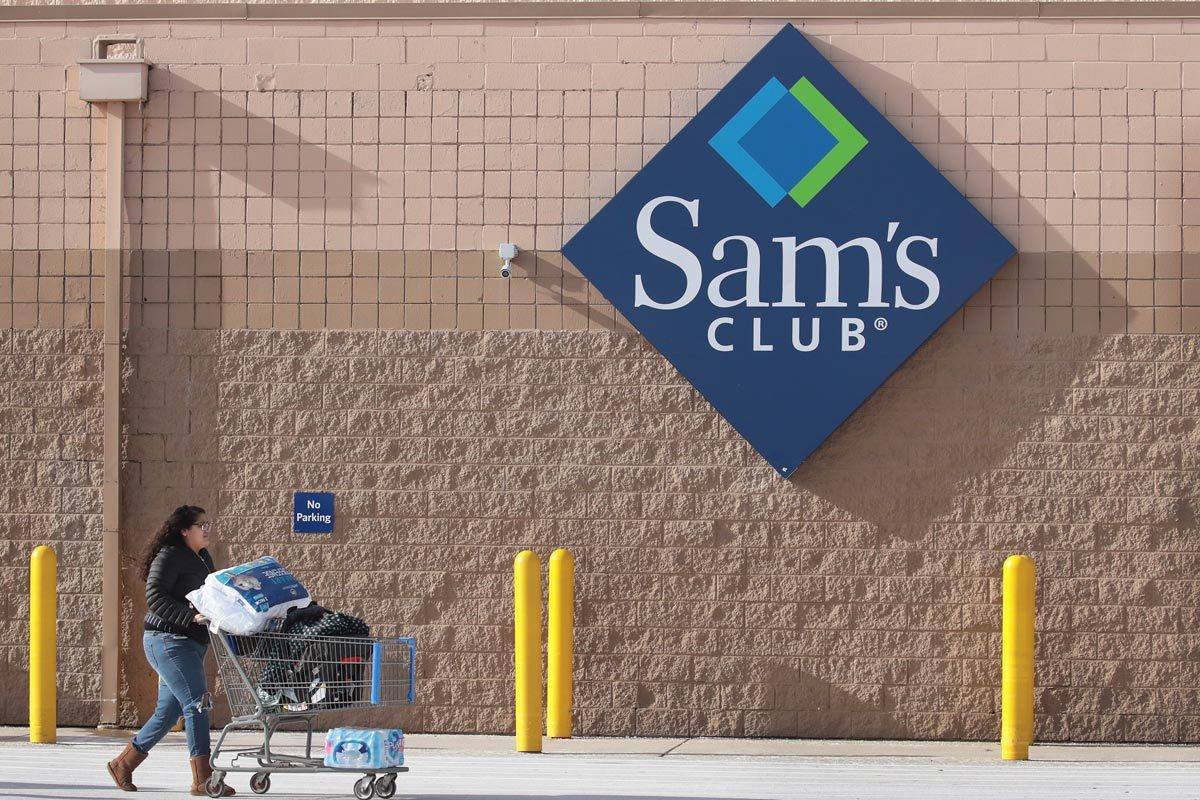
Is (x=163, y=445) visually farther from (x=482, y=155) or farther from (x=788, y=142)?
(x=788, y=142)

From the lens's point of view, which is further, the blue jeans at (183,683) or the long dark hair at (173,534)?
the long dark hair at (173,534)

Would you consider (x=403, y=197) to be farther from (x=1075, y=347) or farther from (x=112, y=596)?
(x=1075, y=347)

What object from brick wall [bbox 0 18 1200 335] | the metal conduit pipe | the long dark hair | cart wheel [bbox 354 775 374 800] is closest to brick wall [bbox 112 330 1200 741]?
the metal conduit pipe

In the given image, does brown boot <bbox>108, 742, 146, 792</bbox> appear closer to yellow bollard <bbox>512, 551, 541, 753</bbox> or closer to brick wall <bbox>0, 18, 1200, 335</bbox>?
yellow bollard <bbox>512, 551, 541, 753</bbox>

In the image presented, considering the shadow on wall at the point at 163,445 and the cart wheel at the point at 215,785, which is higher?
the shadow on wall at the point at 163,445

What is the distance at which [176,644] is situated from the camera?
8086 mm

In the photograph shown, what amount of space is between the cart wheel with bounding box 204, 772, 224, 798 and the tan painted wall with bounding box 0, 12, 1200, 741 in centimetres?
240

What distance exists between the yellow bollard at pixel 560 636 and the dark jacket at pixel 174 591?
87.5 inches

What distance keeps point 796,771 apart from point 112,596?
4.53m

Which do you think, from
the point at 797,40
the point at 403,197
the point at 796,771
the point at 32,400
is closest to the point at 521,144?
the point at 403,197

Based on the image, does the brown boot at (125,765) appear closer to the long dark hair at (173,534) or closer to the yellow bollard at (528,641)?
the long dark hair at (173,534)

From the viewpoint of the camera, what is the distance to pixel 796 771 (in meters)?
9.05

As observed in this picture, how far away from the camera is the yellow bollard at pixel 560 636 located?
31.4 feet

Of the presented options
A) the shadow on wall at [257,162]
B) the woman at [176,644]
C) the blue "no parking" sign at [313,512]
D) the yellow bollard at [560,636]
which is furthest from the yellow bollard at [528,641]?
the shadow on wall at [257,162]
